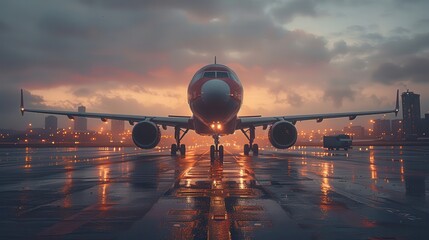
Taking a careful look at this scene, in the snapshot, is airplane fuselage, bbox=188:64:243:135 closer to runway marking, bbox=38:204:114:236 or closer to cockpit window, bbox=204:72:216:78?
cockpit window, bbox=204:72:216:78

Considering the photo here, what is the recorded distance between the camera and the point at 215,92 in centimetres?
2228

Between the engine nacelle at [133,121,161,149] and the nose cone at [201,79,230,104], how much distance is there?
7.04m

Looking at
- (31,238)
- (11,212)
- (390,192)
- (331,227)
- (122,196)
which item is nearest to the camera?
(31,238)

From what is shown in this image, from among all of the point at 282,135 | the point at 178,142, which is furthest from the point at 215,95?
the point at 178,142

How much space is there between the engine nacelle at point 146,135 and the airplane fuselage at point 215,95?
4.21 metres

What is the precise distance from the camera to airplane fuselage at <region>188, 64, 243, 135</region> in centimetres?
2253

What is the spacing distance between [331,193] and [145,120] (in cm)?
2078

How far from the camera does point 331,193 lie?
10.5 metres

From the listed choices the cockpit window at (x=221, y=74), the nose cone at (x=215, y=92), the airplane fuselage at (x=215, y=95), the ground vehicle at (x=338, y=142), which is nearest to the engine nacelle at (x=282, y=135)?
the airplane fuselage at (x=215, y=95)

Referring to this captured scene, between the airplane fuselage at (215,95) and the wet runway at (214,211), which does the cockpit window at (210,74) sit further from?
the wet runway at (214,211)

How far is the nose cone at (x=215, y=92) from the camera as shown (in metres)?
22.3

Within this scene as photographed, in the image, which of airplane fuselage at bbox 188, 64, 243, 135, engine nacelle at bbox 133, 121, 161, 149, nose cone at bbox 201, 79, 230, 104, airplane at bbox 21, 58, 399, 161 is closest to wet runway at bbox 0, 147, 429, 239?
nose cone at bbox 201, 79, 230, 104

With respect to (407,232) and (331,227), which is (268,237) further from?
(407,232)

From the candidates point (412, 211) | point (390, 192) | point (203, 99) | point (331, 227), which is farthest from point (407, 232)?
point (203, 99)
